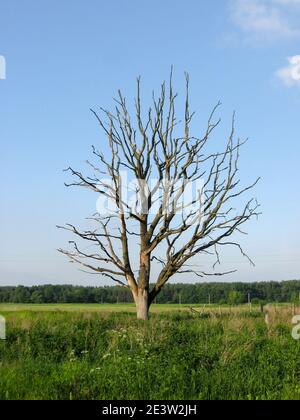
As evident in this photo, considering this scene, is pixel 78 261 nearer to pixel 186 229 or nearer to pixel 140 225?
pixel 140 225

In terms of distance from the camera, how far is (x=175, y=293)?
3583 inches

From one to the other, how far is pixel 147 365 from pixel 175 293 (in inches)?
3285

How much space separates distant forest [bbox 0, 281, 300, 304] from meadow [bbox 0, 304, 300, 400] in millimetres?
68691

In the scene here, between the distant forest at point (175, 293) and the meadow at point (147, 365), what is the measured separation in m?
68.7

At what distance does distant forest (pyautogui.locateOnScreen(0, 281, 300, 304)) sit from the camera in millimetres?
82625

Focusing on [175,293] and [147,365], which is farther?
[175,293]

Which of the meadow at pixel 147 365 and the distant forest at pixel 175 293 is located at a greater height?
the meadow at pixel 147 365

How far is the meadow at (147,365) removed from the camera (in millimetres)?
7402

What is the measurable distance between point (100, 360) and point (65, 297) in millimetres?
76960

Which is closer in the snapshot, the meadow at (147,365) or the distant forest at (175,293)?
the meadow at (147,365)

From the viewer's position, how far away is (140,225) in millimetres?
21703

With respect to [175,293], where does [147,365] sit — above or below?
above

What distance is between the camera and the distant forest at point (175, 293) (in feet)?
271

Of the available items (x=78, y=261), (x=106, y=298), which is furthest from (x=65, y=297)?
(x=78, y=261)
